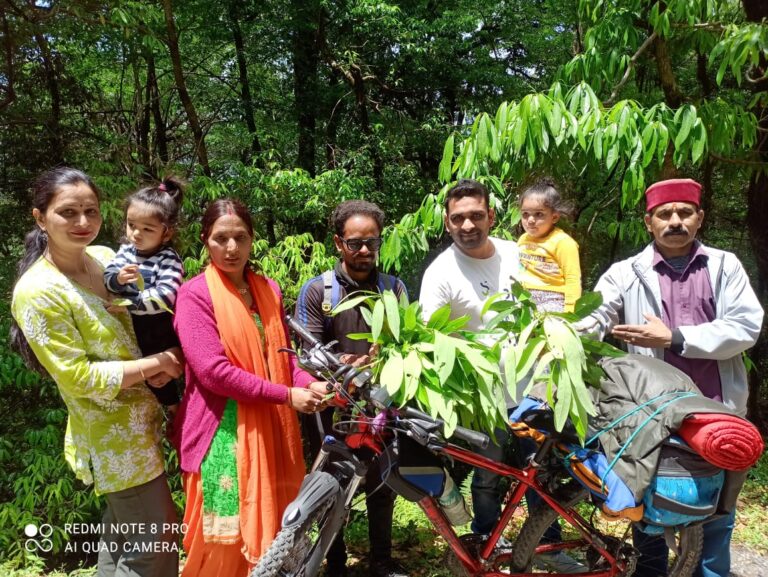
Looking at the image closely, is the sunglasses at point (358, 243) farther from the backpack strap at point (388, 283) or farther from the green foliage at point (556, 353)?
the green foliage at point (556, 353)

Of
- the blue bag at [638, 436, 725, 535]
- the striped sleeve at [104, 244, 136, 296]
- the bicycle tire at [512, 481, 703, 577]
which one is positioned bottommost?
the bicycle tire at [512, 481, 703, 577]

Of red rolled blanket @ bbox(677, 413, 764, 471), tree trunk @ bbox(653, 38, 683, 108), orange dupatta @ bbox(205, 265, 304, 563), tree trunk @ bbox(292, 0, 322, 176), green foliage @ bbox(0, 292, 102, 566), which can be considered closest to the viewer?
red rolled blanket @ bbox(677, 413, 764, 471)

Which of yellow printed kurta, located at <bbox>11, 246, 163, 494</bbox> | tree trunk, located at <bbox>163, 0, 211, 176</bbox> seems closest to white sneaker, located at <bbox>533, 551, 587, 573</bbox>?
yellow printed kurta, located at <bbox>11, 246, 163, 494</bbox>

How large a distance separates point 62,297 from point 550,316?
1844 mm

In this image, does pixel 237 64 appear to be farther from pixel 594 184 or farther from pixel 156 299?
pixel 156 299

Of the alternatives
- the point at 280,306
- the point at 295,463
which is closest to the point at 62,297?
the point at 280,306

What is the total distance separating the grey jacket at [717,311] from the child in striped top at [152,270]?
1.92 m

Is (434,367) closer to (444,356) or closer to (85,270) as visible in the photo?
(444,356)

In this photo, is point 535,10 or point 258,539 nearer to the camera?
point 258,539

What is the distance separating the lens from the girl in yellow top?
9.52ft

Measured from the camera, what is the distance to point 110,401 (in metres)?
2.16

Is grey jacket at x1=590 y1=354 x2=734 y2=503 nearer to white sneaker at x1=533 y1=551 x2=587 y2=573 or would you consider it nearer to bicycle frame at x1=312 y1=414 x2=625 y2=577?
bicycle frame at x1=312 y1=414 x2=625 y2=577

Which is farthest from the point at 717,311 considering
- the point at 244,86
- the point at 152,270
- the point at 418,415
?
the point at 244,86

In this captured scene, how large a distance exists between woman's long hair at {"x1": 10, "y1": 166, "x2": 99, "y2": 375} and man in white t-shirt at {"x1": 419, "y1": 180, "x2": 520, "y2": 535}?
1.54m
